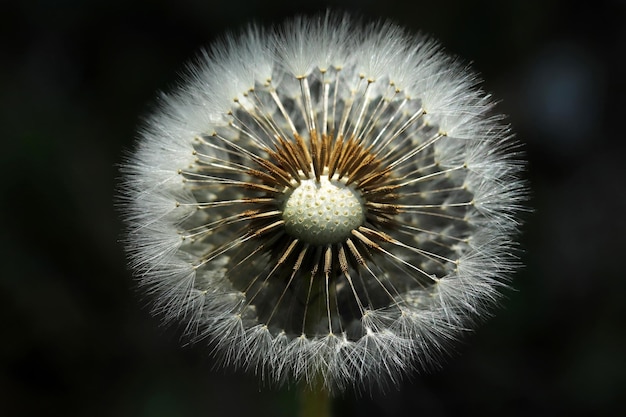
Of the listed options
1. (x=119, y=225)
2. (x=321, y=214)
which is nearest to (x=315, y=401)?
(x=321, y=214)

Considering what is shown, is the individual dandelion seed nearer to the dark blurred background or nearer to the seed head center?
the seed head center

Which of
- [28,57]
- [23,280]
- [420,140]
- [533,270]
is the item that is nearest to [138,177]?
[420,140]

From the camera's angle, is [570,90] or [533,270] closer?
[533,270]

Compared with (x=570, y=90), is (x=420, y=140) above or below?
below

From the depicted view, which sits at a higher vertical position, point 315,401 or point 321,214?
point 321,214

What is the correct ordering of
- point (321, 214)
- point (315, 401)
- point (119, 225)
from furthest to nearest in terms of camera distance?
point (119, 225)
point (315, 401)
point (321, 214)

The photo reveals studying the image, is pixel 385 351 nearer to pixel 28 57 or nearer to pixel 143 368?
pixel 143 368

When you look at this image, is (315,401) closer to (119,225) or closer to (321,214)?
(321,214)
